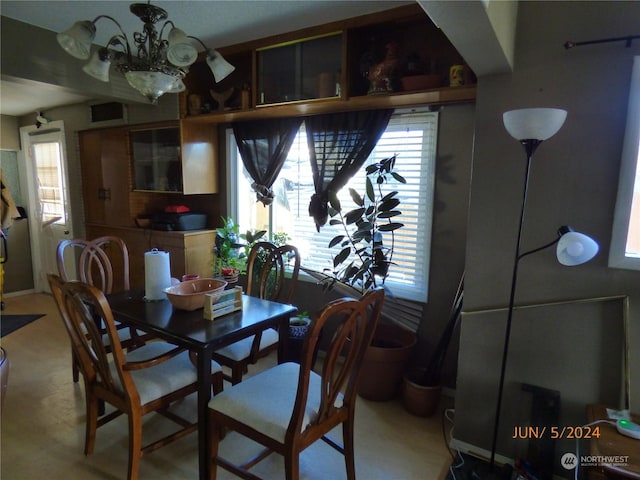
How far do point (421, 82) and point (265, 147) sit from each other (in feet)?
4.65

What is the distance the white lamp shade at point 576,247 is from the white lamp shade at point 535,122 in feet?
1.34

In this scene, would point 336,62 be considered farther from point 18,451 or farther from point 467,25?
point 18,451

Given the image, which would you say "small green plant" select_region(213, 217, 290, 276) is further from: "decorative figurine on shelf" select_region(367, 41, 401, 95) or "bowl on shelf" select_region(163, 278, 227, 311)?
"decorative figurine on shelf" select_region(367, 41, 401, 95)

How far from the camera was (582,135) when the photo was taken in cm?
166

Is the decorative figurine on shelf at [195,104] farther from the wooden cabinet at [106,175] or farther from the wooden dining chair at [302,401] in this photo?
the wooden dining chair at [302,401]

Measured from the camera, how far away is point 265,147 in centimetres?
316

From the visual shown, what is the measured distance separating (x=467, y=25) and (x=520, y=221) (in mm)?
849

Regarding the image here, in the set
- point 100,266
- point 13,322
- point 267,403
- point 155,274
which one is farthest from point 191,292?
point 13,322

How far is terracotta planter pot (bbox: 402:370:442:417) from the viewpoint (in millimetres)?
2318

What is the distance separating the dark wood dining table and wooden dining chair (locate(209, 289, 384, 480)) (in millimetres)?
→ 62

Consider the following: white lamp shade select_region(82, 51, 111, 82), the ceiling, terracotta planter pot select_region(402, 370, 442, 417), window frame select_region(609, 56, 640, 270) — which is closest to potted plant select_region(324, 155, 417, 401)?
terracotta planter pot select_region(402, 370, 442, 417)

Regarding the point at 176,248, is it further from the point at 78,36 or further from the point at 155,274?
the point at 78,36

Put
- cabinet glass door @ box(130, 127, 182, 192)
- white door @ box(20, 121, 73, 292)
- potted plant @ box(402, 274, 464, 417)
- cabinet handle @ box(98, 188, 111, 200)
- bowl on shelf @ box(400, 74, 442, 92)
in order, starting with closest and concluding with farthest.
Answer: bowl on shelf @ box(400, 74, 442, 92) → potted plant @ box(402, 274, 464, 417) → cabinet glass door @ box(130, 127, 182, 192) → cabinet handle @ box(98, 188, 111, 200) → white door @ box(20, 121, 73, 292)

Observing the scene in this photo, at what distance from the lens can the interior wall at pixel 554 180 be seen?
160 centimetres
